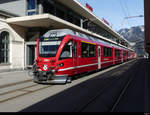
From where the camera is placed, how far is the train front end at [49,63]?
8.63m

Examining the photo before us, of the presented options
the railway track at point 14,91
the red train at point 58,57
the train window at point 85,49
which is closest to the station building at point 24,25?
the train window at point 85,49

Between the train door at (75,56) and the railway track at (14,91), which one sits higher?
the train door at (75,56)

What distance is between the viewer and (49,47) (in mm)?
9305

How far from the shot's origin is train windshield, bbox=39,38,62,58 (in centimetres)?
906

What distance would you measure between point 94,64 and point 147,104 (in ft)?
27.9

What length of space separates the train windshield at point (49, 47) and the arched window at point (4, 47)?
774 cm

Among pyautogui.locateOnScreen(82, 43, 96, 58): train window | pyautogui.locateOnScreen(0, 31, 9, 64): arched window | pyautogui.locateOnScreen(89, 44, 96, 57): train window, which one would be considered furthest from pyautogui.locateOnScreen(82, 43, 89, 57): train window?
pyautogui.locateOnScreen(0, 31, 9, 64): arched window

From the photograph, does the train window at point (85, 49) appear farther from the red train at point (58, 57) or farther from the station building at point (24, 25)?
the station building at point (24, 25)

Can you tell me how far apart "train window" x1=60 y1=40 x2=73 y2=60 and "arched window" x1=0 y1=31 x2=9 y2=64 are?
9.07 metres

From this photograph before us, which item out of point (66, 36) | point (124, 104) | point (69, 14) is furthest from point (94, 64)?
point (69, 14)

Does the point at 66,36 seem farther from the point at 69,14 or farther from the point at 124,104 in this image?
the point at 69,14

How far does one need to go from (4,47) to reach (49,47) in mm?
8586

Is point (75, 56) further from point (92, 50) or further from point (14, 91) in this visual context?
point (14, 91)

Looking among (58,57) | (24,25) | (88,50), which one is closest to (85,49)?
(88,50)
